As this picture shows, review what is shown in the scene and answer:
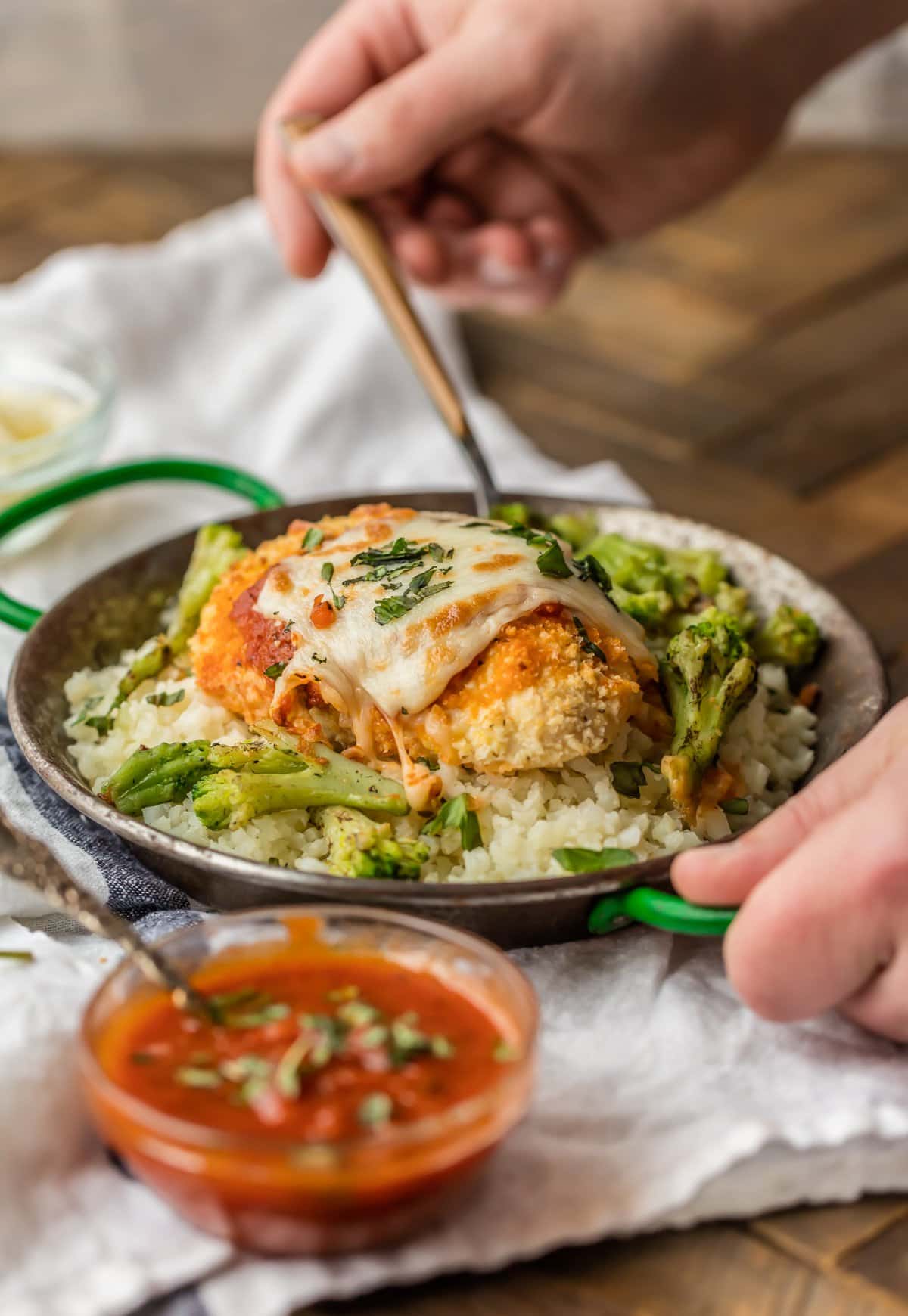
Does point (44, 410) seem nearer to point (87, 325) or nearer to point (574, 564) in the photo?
point (87, 325)

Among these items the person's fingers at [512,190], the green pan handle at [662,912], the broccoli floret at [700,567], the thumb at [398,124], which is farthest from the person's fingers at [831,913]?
the person's fingers at [512,190]

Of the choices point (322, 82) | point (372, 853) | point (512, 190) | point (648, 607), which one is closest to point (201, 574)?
point (648, 607)

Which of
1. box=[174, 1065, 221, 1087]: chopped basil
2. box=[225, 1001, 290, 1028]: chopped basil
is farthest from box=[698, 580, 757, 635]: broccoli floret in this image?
box=[174, 1065, 221, 1087]: chopped basil

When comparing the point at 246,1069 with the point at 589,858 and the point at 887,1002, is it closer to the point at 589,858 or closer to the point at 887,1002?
the point at 589,858

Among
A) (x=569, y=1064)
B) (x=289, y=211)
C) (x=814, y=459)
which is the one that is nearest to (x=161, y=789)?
(x=569, y=1064)

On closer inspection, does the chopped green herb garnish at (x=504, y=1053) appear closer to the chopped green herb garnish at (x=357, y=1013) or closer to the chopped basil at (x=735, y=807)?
the chopped green herb garnish at (x=357, y=1013)

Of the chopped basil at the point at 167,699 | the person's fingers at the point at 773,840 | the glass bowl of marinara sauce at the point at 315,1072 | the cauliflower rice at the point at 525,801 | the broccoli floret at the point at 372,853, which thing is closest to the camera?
Result: the glass bowl of marinara sauce at the point at 315,1072

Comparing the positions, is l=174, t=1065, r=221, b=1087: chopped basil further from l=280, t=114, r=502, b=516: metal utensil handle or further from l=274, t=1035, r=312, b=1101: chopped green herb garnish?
l=280, t=114, r=502, b=516: metal utensil handle
